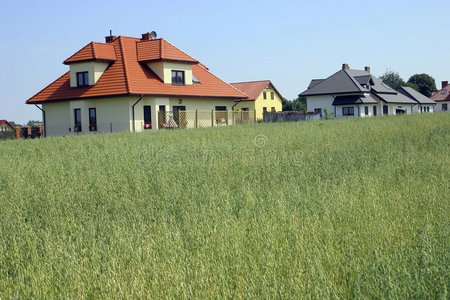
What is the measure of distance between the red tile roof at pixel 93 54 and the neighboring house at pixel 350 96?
92.4 ft

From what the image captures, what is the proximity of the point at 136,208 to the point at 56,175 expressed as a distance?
9.97 ft

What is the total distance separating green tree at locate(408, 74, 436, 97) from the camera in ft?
329

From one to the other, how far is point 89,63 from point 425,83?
A: 90565 millimetres

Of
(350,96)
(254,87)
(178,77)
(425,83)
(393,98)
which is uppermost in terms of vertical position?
(425,83)

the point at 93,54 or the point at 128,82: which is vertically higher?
the point at 93,54

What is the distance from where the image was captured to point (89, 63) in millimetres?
30609

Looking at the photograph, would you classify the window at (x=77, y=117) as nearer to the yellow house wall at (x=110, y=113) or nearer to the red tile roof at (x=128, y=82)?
the yellow house wall at (x=110, y=113)

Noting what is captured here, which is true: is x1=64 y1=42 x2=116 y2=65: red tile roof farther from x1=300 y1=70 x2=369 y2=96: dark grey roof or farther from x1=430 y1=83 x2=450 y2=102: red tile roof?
x1=430 y1=83 x2=450 y2=102: red tile roof

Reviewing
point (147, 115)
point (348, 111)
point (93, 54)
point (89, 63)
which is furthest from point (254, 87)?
point (93, 54)

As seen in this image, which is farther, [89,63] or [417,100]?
[417,100]

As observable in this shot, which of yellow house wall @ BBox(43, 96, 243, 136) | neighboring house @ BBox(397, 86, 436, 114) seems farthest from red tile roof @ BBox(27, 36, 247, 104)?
neighboring house @ BBox(397, 86, 436, 114)

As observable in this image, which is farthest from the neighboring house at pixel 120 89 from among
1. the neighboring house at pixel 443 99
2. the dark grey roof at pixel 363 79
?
the neighboring house at pixel 443 99

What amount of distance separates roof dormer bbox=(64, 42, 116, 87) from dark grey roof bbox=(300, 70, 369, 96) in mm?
31632

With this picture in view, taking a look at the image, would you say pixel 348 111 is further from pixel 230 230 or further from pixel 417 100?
pixel 230 230
